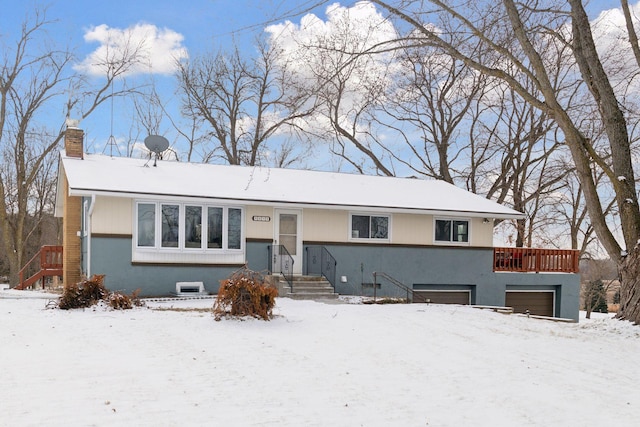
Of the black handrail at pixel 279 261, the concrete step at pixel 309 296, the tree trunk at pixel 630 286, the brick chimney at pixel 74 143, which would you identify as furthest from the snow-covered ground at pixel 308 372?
the brick chimney at pixel 74 143

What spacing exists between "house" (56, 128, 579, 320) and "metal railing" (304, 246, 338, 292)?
3 centimetres

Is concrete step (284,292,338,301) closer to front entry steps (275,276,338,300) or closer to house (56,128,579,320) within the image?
front entry steps (275,276,338,300)

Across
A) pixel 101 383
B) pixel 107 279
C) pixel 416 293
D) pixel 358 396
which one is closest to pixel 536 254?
pixel 416 293

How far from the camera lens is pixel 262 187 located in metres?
18.6

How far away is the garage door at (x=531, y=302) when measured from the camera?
21.2m

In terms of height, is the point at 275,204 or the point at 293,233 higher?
the point at 275,204

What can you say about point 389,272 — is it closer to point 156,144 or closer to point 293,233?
point 293,233

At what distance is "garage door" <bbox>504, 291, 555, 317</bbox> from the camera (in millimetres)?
21156

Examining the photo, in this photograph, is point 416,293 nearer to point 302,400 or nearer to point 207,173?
point 207,173

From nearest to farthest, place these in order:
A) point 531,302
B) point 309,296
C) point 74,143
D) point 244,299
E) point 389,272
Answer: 1. point 244,299
2. point 309,296
3. point 74,143
4. point 389,272
5. point 531,302

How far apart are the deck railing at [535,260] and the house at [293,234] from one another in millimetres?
39

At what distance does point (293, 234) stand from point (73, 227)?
23.0 feet

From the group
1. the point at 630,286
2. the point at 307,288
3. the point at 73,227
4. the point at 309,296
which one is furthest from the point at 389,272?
the point at 73,227

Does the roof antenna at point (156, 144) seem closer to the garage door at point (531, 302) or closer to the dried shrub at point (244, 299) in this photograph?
the dried shrub at point (244, 299)
